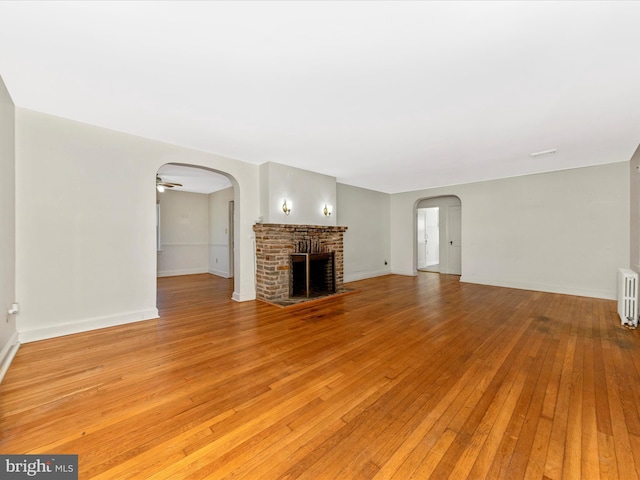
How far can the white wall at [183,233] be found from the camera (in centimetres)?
729

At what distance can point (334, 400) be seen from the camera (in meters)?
1.79

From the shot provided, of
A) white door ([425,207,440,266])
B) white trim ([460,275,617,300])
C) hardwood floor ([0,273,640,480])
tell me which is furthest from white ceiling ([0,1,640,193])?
white door ([425,207,440,266])

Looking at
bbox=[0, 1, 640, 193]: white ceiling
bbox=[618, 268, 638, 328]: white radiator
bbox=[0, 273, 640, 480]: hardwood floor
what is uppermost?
bbox=[0, 1, 640, 193]: white ceiling

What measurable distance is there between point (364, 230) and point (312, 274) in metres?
2.45

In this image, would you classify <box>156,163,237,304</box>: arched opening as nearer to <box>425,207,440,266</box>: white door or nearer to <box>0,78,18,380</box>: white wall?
<box>0,78,18,380</box>: white wall

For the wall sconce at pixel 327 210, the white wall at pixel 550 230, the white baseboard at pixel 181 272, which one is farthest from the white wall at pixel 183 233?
the white wall at pixel 550 230

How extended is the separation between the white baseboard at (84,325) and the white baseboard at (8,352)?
114 millimetres

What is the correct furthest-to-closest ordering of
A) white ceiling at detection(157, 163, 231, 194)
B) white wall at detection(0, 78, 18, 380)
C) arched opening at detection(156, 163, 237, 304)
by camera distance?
arched opening at detection(156, 163, 237, 304) → white ceiling at detection(157, 163, 231, 194) → white wall at detection(0, 78, 18, 380)

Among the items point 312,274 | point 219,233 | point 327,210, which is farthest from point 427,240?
point 219,233

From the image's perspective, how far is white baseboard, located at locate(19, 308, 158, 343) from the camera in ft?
9.05

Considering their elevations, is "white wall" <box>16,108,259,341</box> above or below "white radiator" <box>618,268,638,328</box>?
above

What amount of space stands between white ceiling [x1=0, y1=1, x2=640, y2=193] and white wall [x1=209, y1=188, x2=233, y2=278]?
12.1 feet

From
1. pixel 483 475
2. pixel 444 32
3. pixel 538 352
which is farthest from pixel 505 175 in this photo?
pixel 483 475

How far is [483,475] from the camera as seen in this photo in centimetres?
121
